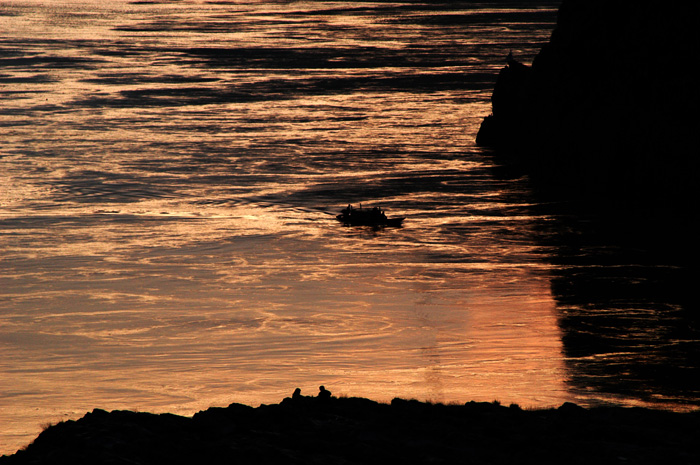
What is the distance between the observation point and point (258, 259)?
33.2 meters

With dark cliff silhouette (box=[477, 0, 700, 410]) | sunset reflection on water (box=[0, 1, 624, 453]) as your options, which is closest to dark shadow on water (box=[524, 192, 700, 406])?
dark cliff silhouette (box=[477, 0, 700, 410])

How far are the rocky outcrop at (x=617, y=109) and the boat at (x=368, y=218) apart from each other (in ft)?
33.1

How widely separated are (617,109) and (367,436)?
33.0 meters

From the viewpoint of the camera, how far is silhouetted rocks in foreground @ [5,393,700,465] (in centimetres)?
1440

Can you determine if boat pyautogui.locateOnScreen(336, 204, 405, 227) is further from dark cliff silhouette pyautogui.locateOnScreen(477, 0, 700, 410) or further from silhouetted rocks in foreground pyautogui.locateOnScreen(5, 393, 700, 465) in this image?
silhouetted rocks in foreground pyautogui.locateOnScreen(5, 393, 700, 465)

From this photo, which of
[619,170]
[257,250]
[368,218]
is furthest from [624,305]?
[619,170]

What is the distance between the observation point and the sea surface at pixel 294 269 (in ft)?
71.0

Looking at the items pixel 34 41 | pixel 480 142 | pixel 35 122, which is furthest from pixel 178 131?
pixel 34 41

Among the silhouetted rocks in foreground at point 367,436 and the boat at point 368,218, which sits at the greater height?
the silhouetted rocks in foreground at point 367,436

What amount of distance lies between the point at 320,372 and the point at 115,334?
5.92m

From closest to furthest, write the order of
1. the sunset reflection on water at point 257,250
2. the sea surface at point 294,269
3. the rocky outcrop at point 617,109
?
1. the sea surface at point 294,269
2. the sunset reflection on water at point 257,250
3. the rocky outcrop at point 617,109

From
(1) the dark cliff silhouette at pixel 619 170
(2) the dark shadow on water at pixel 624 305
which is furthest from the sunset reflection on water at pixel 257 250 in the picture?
(1) the dark cliff silhouette at pixel 619 170

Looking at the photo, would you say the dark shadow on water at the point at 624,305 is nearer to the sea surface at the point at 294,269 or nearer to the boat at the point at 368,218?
the sea surface at the point at 294,269

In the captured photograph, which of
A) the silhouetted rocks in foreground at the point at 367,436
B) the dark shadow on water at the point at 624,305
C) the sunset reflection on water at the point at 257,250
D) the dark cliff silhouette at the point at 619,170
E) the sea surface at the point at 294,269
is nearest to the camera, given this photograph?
the silhouetted rocks in foreground at the point at 367,436
